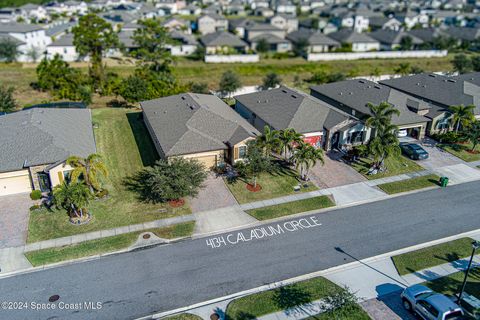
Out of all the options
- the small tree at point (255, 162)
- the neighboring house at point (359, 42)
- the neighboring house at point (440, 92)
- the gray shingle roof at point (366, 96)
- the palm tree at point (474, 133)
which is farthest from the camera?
the neighboring house at point (359, 42)

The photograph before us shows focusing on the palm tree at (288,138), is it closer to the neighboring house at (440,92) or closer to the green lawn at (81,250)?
the green lawn at (81,250)

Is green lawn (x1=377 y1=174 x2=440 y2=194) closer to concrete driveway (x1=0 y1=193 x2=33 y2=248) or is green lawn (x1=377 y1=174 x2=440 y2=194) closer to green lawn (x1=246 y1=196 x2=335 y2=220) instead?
green lawn (x1=246 y1=196 x2=335 y2=220)

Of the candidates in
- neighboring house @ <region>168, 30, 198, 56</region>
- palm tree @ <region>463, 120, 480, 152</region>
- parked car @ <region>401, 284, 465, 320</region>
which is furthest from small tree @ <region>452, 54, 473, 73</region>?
parked car @ <region>401, 284, 465, 320</region>

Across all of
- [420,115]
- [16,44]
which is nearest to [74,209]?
[420,115]

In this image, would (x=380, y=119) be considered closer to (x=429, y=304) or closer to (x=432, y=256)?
(x=432, y=256)

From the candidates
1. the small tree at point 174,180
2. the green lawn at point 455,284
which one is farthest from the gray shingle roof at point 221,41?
→ the green lawn at point 455,284

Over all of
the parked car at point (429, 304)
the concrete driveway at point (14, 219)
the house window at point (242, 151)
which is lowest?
the concrete driveway at point (14, 219)
